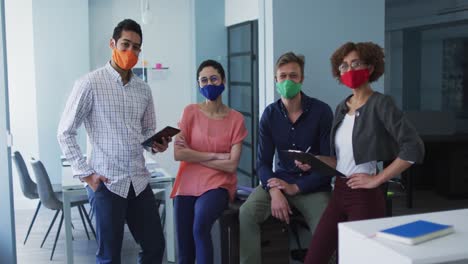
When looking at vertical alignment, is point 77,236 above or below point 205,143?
below

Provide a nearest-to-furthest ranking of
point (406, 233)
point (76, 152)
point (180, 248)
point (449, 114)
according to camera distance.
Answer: point (406, 233) → point (76, 152) → point (180, 248) → point (449, 114)

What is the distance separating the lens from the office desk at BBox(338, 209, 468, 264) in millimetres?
1494

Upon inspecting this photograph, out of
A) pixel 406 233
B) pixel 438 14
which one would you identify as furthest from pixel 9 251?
pixel 438 14

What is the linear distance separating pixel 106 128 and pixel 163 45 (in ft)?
14.4

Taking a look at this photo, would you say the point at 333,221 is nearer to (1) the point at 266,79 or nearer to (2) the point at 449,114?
(1) the point at 266,79

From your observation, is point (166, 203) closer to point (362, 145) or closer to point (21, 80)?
point (362, 145)

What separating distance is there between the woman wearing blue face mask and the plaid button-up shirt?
1.38ft

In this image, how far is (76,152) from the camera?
2.53m

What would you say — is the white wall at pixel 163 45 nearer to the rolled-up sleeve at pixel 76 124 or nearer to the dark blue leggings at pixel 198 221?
the dark blue leggings at pixel 198 221

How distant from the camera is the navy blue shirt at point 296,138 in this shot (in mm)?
2867

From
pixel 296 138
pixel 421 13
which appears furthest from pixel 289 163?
pixel 421 13

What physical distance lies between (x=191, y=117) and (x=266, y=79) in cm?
67

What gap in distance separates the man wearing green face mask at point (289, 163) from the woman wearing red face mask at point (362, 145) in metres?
0.35

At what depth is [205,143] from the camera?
3.04 metres
